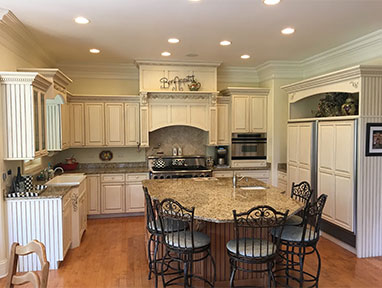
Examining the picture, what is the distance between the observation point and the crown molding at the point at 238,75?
643cm

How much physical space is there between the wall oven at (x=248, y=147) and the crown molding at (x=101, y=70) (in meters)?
2.44

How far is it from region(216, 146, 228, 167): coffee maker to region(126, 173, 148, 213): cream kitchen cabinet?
1.55 m

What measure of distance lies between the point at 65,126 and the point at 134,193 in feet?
5.62

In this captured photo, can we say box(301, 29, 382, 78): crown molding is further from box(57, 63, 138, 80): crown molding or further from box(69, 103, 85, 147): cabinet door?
box(69, 103, 85, 147): cabinet door

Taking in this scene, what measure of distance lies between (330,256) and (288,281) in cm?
104

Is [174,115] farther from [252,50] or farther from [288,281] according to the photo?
[288,281]

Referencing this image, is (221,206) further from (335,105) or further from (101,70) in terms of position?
(101,70)

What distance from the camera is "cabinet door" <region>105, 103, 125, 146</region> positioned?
5.84 metres

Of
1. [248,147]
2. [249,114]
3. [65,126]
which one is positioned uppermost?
[249,114]

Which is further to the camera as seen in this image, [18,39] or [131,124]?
[131,124]

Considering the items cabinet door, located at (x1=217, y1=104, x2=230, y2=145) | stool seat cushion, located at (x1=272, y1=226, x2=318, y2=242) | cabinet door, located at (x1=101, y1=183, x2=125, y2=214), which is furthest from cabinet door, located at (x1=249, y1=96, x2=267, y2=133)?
stool seat cushion, located at (x1=272, y1=226, x2=318, y2=242)

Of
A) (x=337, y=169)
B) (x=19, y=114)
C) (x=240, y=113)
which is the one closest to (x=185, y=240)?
(x=19, y=114)

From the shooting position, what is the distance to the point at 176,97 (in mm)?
5898

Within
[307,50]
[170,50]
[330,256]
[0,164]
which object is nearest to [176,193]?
[0,164]
